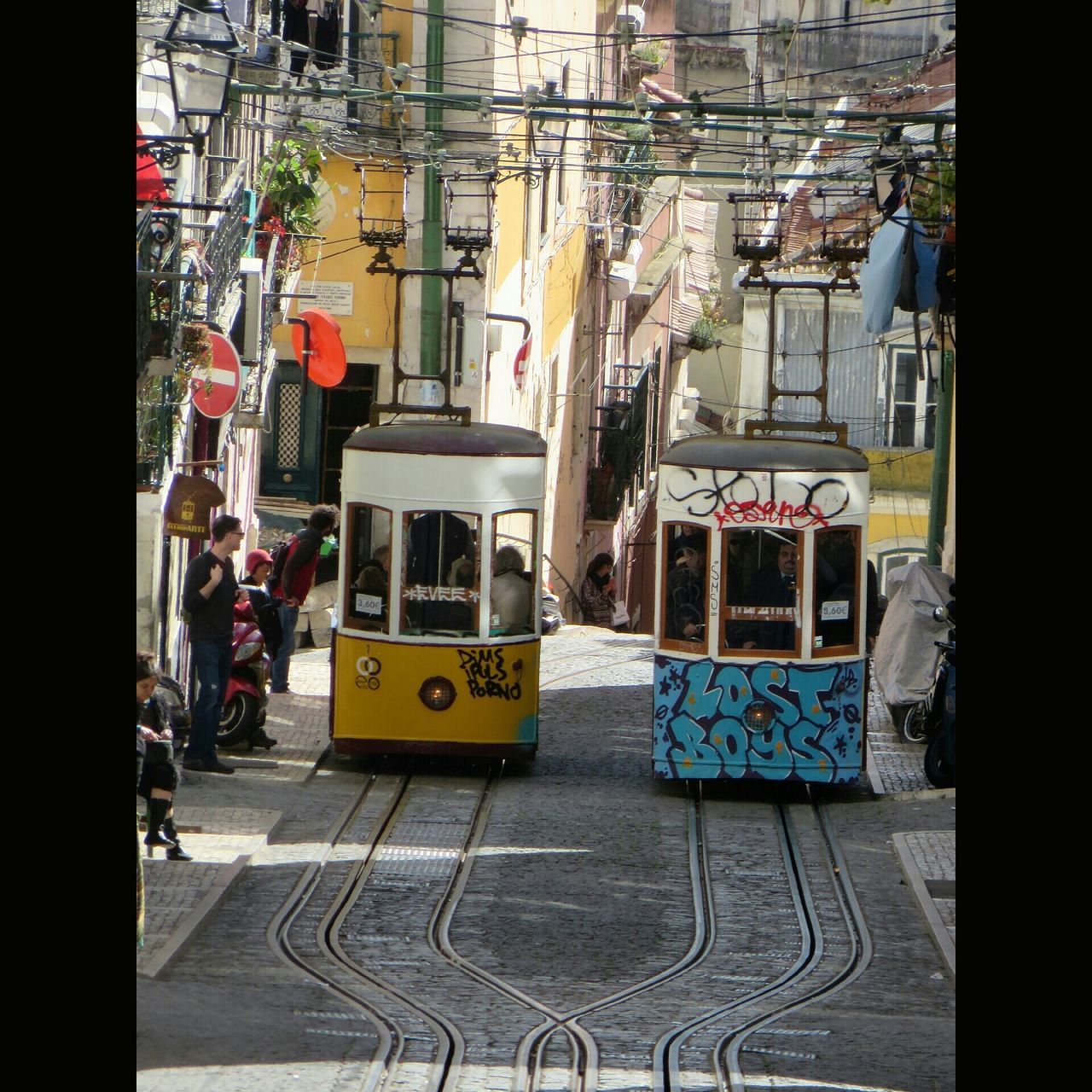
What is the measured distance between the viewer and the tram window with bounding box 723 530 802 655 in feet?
47.0

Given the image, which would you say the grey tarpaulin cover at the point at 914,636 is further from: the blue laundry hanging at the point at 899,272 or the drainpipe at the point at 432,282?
the drainpipe at the point at 432,282

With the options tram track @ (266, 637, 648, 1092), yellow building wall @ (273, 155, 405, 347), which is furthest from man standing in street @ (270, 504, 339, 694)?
yellow building wall @ (273, 155, 405, 347)

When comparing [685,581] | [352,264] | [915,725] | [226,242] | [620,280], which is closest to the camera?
[685,581]

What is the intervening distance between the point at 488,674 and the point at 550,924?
4.09 metres

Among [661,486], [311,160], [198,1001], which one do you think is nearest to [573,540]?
[311,160]

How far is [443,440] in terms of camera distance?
14.9m

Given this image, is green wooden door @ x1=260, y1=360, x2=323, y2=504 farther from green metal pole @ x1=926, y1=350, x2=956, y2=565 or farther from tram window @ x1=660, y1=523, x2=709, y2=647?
tram window @ x1=660, y1=523, x2=709, y2=647

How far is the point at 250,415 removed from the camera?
2073 cm

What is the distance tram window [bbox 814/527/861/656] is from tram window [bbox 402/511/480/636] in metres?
2.36

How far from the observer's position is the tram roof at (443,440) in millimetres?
14795

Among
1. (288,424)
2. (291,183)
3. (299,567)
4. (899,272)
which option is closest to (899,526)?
(288,424)

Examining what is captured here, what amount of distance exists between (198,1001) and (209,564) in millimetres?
5584

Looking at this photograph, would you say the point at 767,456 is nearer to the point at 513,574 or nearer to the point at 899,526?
the point at 513,574
